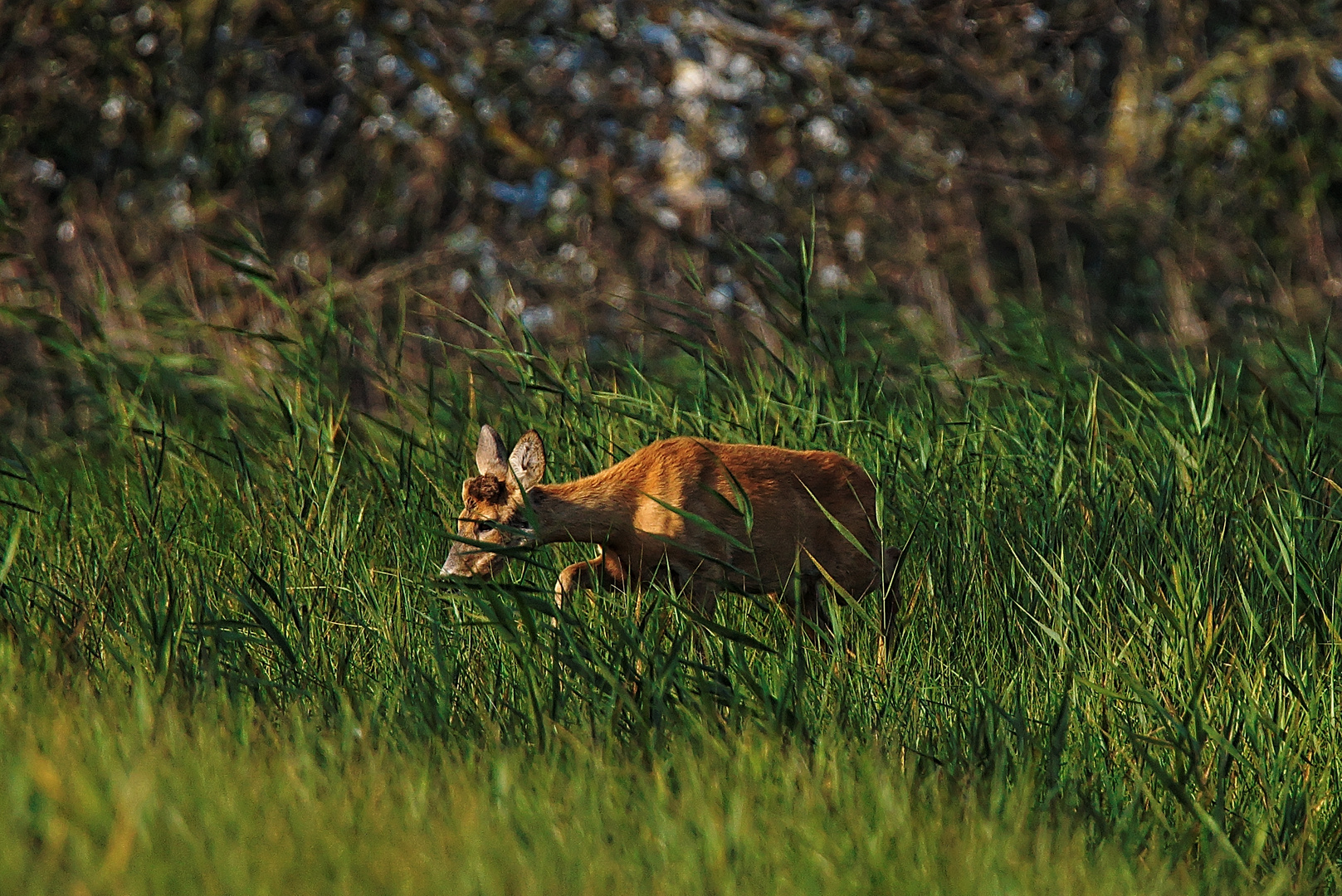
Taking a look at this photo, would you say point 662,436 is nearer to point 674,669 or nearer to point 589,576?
point 589,576

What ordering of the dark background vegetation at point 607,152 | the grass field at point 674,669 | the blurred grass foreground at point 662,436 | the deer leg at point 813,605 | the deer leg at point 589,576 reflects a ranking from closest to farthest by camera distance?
the grass field at point 674,669, the blurred grass foreground at point 662,436, the deer leg at point 589,576, the deer leg at point 813,605, the dark background vegetation at point 607,152

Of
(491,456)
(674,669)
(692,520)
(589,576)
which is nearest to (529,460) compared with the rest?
(491,456)

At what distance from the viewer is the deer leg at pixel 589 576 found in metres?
3.52

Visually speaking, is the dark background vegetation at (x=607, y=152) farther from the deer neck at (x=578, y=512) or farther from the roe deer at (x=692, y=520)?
the deer neck at (x=578, y=512)

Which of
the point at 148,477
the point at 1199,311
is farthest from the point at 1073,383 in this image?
the point at 1199,311

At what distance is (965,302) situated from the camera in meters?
11.1

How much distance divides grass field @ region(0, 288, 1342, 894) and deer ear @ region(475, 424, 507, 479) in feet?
0.66

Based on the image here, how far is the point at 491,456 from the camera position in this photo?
3643 millimetres

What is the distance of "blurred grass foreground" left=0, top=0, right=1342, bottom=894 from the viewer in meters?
2.27

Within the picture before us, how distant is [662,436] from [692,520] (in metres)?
1.09

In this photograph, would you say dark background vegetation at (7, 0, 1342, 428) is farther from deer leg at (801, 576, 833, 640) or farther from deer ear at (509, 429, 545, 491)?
deer ear at (509, 429, 545, 491)

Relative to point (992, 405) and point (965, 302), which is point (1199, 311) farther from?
point (992, 405)

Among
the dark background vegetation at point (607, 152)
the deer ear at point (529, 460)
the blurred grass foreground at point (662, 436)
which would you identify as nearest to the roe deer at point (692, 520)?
the deer ear at point (529, 460)

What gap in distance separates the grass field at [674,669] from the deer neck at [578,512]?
164 mm
